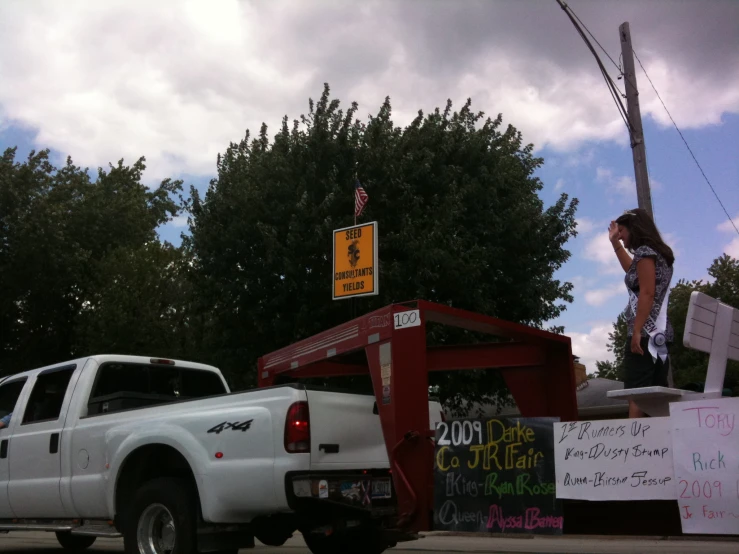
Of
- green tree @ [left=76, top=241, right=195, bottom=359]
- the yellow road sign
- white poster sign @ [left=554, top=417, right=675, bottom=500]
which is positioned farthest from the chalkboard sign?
green tree @ [left=76, top=241, right=195, bottom=359]

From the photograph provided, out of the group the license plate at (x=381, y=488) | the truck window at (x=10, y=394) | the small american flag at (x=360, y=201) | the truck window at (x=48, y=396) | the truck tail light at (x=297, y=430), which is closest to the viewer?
the truck tail light at (x=297, y=430)

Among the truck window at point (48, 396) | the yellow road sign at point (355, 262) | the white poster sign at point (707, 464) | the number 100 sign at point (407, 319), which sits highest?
the yellow road sign at point (355, 262)

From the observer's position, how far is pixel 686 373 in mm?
37375

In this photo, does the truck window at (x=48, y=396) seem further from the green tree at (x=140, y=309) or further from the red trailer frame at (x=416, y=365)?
the green tree at (x=140, y=309)

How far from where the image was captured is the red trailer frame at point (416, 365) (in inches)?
199

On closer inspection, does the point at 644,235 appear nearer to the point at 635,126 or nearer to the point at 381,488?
the point at 381,488

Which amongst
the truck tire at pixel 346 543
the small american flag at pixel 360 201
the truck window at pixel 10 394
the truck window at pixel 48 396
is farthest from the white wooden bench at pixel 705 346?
the small american flag at pixel 360 201

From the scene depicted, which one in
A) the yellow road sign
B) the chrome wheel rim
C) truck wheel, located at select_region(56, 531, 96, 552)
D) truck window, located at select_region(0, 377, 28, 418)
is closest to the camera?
the chrome wheel rim

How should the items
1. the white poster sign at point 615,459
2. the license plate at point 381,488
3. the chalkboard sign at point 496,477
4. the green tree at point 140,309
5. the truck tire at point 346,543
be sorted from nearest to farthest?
the white poster sign at point 615,459
the chalkboard sign at point 496,477
the license plate at point 381,488
the truck tire at point 346,543
the green tree at point 140,309

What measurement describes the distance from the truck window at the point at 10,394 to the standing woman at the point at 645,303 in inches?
231

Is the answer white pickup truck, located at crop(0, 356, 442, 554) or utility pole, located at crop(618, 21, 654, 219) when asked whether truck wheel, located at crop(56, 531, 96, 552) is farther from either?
utility pole, located at crop(618, 21, 654, 219)

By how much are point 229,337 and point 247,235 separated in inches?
101

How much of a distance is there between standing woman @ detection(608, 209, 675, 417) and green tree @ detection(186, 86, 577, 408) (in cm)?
1033

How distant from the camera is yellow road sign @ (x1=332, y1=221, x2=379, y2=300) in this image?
14.2 m
